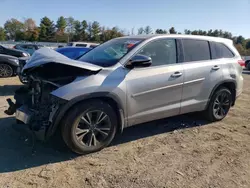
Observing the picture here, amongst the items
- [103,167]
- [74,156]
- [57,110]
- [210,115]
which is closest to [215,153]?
[210,115]

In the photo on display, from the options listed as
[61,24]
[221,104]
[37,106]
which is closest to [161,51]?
[221,104]

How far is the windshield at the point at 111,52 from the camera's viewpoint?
400 centimetres

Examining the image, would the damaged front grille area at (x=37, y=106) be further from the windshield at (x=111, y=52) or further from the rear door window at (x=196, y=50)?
the rear door window at (x=196, y=50)

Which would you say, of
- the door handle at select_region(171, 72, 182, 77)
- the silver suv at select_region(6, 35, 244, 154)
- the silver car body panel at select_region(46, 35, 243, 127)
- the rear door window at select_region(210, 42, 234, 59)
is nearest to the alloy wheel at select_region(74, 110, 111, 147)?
the silver suv at select_region(6, 35, 244, 154)

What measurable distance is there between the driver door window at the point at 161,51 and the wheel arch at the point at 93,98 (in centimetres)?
92

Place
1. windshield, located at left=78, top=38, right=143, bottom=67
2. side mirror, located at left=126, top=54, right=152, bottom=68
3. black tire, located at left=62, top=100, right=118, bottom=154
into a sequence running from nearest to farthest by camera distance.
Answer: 1. black tire, located at left=62, top=100, right=118, bottom=154
2. side mirror, located at left=126, top=54, right=152, bottom=68
3. windshield, located at left=78, top=38, right=143, bottom=67

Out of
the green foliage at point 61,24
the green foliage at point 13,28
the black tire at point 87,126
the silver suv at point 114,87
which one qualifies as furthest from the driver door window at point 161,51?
the green foliage at point 13,28

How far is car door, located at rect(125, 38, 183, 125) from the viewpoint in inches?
154

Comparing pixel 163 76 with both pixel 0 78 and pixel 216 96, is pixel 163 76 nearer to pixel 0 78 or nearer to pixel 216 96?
pixel 216 96

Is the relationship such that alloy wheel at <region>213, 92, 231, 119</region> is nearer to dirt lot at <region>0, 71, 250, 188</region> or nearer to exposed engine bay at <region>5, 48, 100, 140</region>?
dirt lot at <region>0, 71, 250, 188</region>

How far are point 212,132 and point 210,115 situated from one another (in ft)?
1.68

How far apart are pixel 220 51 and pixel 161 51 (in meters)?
1.59

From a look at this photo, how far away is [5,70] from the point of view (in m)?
10.3

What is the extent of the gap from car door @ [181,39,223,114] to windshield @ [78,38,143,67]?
1056 mm
